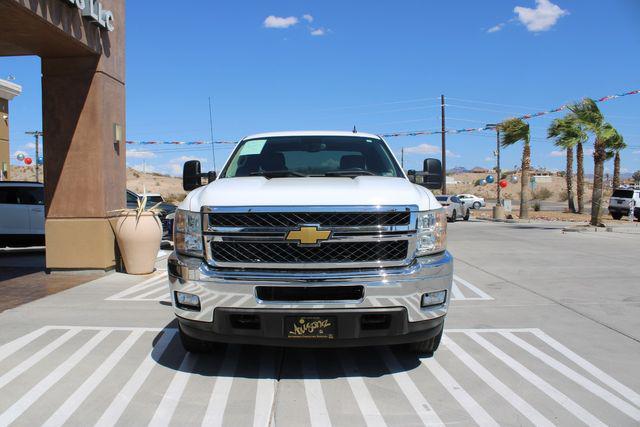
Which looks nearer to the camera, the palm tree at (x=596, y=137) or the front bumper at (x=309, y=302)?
the front bumper at (x=309, y=302)

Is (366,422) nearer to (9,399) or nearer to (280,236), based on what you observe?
(280,236)

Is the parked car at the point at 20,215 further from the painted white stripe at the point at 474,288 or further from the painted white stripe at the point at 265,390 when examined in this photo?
the painted white stripe at the point at 265,390

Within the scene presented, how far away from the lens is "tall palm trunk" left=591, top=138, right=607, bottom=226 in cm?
2088

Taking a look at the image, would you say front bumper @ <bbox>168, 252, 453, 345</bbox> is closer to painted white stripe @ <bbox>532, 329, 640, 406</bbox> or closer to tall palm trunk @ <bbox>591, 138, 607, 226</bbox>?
painted white stripe @ <bbox>532, 329, 640, 406</bbox>

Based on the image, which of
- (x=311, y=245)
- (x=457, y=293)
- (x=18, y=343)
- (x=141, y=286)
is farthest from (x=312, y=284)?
(x=141, y=286)

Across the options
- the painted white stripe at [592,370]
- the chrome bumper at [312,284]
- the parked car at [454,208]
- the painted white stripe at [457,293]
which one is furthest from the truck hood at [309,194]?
the parked car at [454,208]

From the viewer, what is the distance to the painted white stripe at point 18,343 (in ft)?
15.6

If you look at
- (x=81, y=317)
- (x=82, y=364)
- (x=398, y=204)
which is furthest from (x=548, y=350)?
(x=81, y=317)

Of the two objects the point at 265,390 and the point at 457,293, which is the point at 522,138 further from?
the point at 265,390

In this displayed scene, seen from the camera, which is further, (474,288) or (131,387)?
(474,288)

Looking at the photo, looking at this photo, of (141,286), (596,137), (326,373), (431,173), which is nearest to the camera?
(326,373)

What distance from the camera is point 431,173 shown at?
5738mm

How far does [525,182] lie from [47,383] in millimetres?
30247

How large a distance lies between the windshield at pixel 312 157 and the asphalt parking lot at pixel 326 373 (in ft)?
5.54
